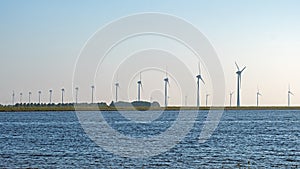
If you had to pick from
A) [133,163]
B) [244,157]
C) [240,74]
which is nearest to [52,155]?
[133,163]

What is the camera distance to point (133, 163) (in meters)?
51.2

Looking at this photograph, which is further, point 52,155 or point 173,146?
point 173,146

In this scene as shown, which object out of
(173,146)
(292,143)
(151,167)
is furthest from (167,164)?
(292,143)

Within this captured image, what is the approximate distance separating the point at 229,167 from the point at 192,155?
10.5m

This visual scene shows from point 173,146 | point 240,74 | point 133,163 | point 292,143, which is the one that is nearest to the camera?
point 133,163

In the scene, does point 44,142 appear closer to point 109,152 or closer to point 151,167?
point 109,152

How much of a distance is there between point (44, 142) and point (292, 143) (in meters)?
29.8

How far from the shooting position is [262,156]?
57.7m

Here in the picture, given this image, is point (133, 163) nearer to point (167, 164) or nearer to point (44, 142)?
point (167, 164)

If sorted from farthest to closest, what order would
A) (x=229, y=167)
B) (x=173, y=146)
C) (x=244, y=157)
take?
(x=173, y=146) → (x=244, y=157) → (x=229, y=167)

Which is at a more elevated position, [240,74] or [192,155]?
[240,74]

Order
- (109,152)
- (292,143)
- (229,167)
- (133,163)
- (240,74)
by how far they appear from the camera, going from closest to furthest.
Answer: (229,167), (133,163), (109,152), (292,143), (240,74)

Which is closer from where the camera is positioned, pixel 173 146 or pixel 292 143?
pixel 173 146

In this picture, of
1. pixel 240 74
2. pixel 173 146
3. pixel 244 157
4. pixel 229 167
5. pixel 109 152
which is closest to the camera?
pixel 229 167
